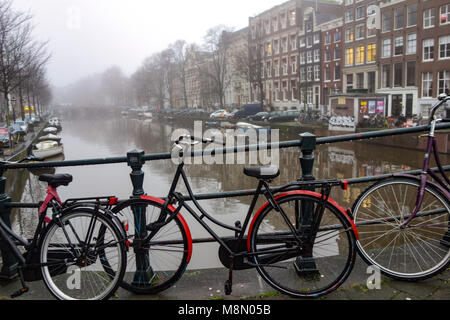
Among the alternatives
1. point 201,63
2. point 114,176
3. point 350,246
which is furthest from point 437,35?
point 201,63

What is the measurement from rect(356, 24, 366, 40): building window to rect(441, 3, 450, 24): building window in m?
9.12

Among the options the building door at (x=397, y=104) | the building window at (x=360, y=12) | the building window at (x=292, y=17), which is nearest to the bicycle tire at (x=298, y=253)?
the building door at (x=397, y=104)

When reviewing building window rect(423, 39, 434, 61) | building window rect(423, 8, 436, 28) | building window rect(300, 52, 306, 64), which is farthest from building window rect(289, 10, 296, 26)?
building window rect(423, 39, 434, 61)

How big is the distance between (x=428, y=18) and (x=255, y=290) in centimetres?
3416

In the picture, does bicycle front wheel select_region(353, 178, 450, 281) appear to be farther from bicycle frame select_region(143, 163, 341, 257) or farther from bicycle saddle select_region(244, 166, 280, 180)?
bicycle saddle select_region(244, 166, 280, 180)

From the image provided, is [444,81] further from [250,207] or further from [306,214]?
[250,207]

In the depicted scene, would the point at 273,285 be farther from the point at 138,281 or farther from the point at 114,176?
the point at 114,176

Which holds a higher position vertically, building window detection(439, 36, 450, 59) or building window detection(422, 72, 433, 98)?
building window detection(439, 36, 450, 59)

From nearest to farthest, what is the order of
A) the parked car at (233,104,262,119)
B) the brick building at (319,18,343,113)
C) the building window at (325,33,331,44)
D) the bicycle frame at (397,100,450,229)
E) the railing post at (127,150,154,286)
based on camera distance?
the bicycle frame at (397,100,450,229), the railing post at (127,150,154,286), the brick building at (319,18,343,113), the building window at (325,33,331,44), the parked car at (233,104,262,119)

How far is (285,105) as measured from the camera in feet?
177

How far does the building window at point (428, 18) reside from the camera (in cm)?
2983

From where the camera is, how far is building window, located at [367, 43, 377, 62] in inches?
1439

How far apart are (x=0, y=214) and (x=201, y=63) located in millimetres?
59926

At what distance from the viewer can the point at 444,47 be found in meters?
29.2
